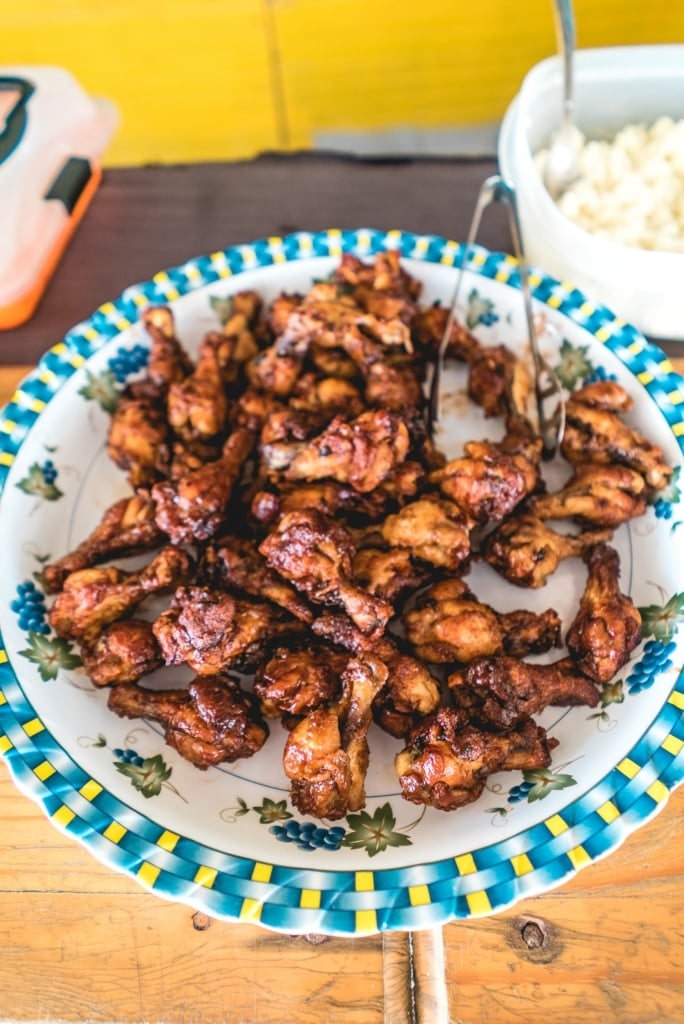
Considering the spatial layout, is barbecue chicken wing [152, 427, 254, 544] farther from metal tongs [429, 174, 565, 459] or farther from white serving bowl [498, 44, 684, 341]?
white serving bowl [498, 44, 684, 341]

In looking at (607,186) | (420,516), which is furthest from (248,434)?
(607,186)

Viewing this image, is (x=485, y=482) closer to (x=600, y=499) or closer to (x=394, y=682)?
(x=600, y=499)

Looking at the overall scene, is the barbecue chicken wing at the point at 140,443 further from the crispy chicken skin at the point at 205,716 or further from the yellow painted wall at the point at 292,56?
the yellow painted wall at the point at 292,56

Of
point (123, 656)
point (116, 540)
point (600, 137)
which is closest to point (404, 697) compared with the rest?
point (123, 656)

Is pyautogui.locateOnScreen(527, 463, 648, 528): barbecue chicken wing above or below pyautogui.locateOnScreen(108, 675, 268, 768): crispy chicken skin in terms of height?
above

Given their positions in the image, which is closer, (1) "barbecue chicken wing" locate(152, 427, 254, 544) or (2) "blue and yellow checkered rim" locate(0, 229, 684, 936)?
(2) "blue and yellow checkered rim" locate(0, 229, 684, 936)

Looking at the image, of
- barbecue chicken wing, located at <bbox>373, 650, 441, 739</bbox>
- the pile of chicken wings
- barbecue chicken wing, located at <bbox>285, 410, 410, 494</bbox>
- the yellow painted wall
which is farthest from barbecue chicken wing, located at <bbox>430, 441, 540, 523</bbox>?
the yellow painted wall

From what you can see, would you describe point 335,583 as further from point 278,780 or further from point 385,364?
point 385,364
